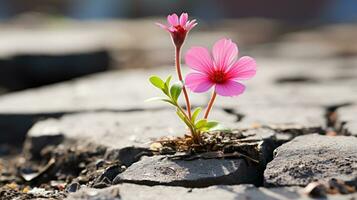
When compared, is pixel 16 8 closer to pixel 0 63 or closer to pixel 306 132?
pixel 0 63

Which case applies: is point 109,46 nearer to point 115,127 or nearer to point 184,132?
point 115,127

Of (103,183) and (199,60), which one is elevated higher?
(199,60)

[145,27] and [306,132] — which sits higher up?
[145,27]

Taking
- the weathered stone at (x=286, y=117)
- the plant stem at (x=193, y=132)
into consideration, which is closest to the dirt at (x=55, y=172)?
the plant stem at (x=193, y=132)

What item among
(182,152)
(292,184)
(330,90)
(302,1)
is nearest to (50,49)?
(330,90)

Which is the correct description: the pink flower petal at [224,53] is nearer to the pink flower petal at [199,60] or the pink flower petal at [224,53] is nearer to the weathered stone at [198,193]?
the pink flower petal at [199,60]

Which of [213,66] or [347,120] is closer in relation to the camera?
[213,66]

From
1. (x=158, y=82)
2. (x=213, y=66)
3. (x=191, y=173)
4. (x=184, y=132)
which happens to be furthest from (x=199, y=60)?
(x=184, y=132)
